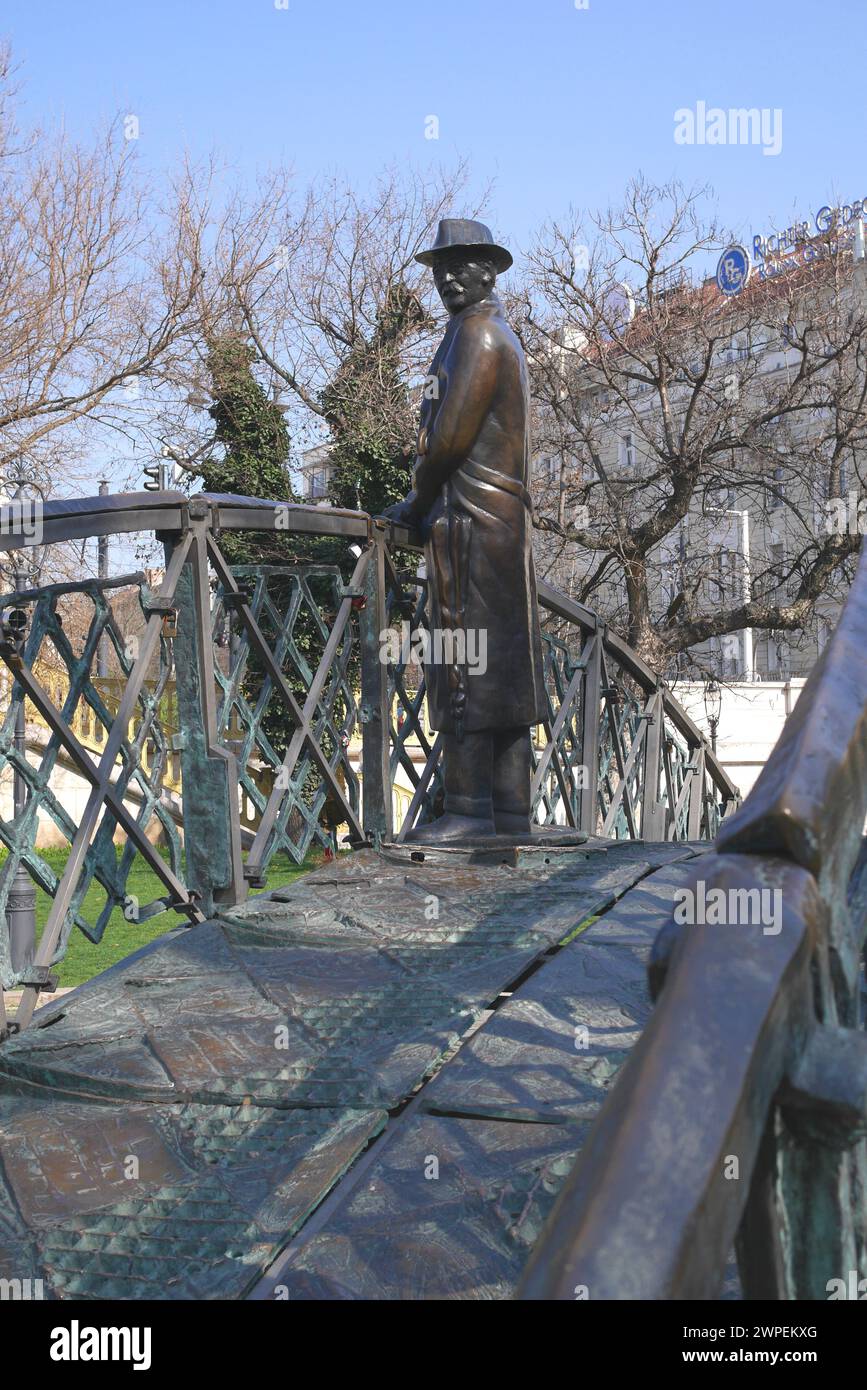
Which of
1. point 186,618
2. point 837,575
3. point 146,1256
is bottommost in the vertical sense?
point 146,1256

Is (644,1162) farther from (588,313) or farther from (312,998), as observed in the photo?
(588,313)

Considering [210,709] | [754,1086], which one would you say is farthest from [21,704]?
[754,1086]

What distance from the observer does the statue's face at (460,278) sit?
17.5 ft

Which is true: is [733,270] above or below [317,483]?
above

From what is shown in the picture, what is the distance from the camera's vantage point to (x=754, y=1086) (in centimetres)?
110

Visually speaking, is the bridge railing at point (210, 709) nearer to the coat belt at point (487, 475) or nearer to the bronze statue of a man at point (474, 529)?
the bronze statue of a man at point (474, 529)

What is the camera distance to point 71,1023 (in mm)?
3537

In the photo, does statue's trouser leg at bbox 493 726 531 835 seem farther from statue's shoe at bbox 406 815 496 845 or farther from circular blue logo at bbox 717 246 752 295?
circular blue logo at bbox 717 246 752 295

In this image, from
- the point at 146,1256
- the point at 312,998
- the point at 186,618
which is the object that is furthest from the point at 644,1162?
the point at 186,618

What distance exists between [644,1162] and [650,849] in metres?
4.97

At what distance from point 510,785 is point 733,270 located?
17.1 meters

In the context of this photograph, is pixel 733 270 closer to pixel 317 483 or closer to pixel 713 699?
pixel 713 699

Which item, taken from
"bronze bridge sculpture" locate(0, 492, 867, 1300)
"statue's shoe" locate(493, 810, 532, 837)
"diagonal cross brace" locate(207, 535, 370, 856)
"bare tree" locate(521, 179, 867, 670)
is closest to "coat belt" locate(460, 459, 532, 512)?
"bronze bridge sculpture" locate(0, 492, 867, 1300)
